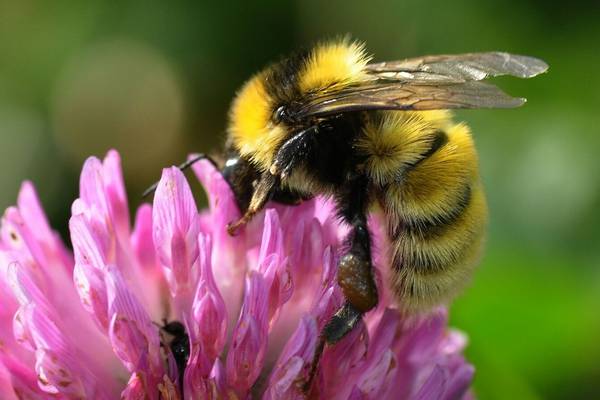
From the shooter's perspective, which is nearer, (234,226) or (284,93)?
(284,93)

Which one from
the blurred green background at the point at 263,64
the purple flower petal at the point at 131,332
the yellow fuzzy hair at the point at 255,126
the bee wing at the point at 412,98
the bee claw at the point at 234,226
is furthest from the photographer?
the blurred green background at the point at 263,64

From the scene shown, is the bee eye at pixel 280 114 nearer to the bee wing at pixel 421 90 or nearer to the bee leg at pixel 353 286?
the bee wing at pixel 421 90

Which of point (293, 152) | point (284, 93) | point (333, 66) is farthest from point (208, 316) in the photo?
point (333, 66)

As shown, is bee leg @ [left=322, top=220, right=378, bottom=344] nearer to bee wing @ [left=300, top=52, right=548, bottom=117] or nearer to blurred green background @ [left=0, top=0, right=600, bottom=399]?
bee wing @ [left=300, top=52, right=548, bottom=117]

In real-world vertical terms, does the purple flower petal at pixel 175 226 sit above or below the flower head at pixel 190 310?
above

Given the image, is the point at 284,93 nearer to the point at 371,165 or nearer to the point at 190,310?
the point at 371,165

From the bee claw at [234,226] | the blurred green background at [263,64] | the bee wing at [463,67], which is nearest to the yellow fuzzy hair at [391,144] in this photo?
the bee wing at [463,67]

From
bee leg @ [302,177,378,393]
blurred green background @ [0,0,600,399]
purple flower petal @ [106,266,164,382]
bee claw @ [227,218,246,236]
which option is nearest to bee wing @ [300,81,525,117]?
bee leg @ [302,177,378,393]
